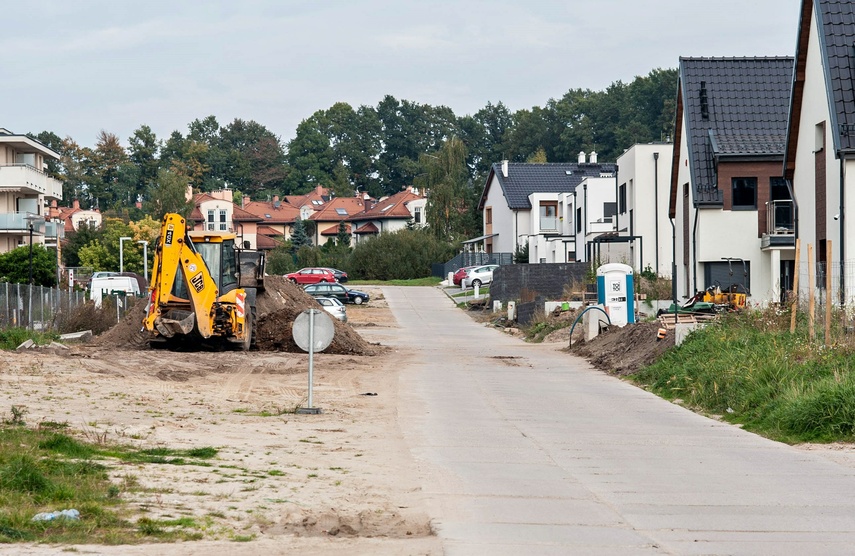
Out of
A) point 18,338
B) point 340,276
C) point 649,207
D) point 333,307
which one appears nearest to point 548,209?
point 340,276

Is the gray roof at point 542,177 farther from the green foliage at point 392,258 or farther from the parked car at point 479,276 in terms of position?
the parked car at point 479,276

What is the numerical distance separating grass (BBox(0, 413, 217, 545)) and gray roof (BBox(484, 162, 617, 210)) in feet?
249

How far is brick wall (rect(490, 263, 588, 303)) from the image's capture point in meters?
59.2

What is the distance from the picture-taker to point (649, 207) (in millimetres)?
54531

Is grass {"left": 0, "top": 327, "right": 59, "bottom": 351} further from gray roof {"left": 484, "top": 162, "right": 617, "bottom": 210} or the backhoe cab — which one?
gray roof {"left": 484, "top": 162, "right": 617, "bottom": 210}

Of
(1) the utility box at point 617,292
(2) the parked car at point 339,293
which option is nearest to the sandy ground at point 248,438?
(1) the utility box at point 617,292

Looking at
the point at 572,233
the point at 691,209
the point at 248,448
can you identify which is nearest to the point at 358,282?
the point at 572,233

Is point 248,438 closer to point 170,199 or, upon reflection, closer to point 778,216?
point 778,216

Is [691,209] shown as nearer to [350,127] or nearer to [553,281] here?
[553,281]

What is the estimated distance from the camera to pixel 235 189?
151625mm

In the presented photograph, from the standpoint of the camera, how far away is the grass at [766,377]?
16203 millimetres

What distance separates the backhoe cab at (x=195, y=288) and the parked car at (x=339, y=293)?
108 ft

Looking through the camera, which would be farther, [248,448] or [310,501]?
[248,448]

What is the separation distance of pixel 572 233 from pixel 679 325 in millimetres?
47653
